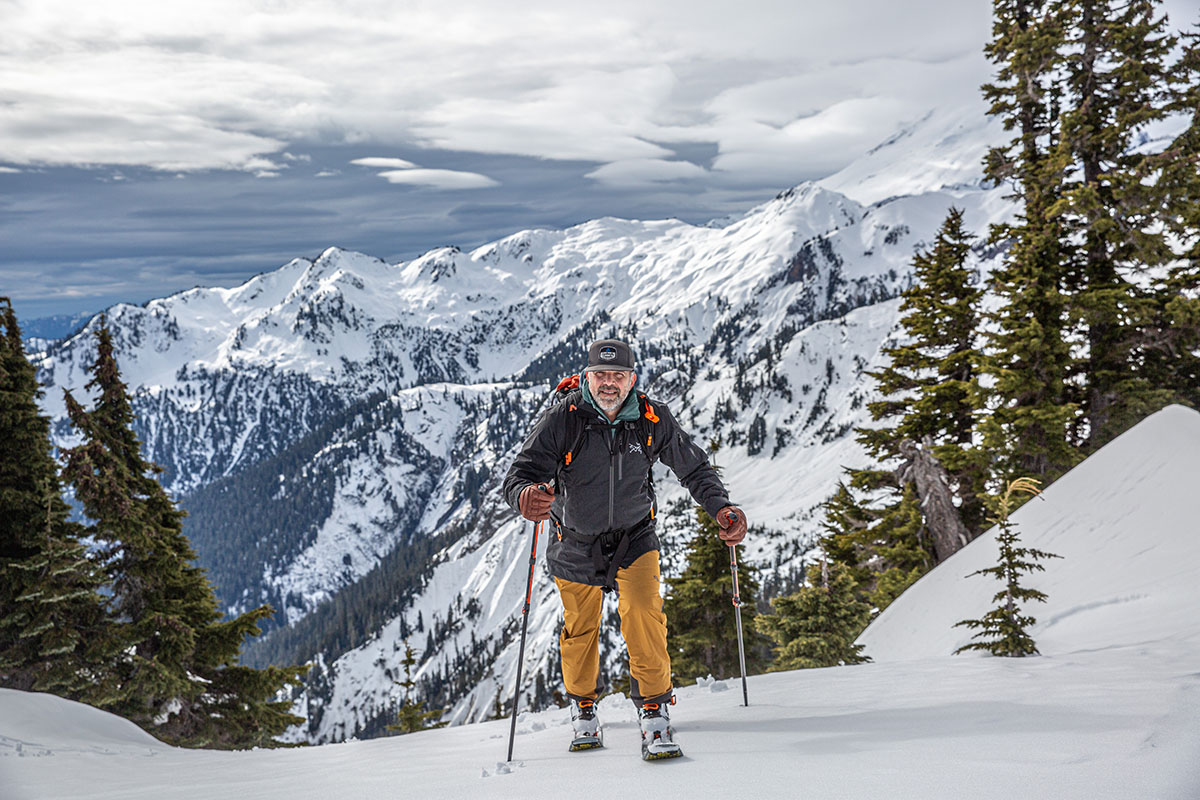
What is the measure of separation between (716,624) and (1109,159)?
1689 cm

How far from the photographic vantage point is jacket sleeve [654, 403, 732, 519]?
5.64m

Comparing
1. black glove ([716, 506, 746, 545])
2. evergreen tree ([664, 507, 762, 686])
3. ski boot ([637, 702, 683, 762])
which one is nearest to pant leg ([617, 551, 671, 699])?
ski boot ([637, 702, 683, 762])

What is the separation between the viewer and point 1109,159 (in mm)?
18641

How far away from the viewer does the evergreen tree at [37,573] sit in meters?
13.6

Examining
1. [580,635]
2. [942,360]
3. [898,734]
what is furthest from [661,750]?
[942,360]

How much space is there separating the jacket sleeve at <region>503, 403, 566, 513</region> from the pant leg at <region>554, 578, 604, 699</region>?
844 millimetres

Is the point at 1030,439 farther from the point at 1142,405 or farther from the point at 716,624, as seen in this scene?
the point at 716,624

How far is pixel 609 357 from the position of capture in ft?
17.7

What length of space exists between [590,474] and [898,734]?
2.87m

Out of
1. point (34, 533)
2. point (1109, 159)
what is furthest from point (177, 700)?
point (1109, 159)

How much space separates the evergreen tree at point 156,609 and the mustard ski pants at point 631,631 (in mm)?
13471

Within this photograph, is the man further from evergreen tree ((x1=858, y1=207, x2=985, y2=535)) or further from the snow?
evergreen tree ((x1=858, y1=207, x2=985, y2=535))

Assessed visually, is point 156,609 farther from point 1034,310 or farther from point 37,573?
point 1034,310

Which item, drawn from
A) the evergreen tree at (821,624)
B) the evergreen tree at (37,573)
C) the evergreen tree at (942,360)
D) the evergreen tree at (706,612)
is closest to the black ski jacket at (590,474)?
the evergreen tree at (821,624)
